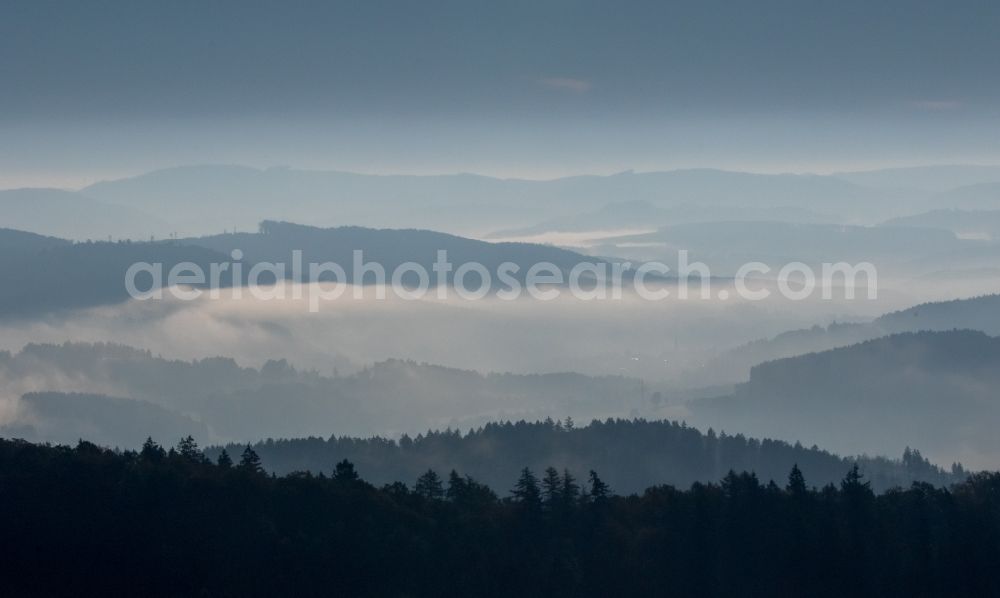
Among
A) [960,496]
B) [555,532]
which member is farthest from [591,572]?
[960,496]

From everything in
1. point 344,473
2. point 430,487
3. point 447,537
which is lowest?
point 447,537

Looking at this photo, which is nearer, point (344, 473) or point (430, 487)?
point (344, 473)

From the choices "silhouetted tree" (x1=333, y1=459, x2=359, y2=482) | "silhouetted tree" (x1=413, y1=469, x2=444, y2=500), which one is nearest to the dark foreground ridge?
"silhouetted tree" (x1=333, y1=459, x2=359, y2=482)

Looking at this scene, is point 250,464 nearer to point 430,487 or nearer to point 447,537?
point 430,487

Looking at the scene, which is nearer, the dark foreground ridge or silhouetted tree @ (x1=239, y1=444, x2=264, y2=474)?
the dark foreground ridge

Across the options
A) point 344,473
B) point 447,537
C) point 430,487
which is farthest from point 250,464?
point 447,537

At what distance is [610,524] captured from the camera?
8638 cm

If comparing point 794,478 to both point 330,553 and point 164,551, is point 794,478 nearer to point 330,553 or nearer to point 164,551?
point 330,553

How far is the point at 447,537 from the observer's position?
83125 mm

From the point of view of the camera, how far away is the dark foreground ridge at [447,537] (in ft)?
240

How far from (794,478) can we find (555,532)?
57.8ft

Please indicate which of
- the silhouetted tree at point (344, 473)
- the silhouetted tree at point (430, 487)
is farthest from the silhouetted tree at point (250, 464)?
the silhouetted tree at point (430, 487)

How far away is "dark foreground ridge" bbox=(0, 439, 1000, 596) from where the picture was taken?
2881 inches

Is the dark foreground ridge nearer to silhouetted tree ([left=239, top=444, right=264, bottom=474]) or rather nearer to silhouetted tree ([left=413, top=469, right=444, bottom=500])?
silhouetted tree ([left=239, top=444, right=264, bottom=474])
